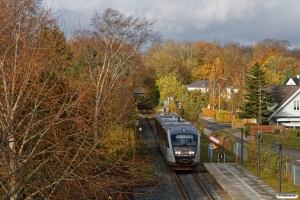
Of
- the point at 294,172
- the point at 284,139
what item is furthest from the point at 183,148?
the point at 284,139

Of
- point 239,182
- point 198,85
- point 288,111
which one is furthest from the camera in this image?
point 198,85

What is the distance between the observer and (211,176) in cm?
2402

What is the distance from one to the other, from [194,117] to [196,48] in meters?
51.1

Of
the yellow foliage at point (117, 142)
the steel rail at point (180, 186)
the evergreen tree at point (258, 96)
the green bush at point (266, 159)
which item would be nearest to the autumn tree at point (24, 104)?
the steel rail at point (180, 186)

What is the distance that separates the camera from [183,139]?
79.3 feet

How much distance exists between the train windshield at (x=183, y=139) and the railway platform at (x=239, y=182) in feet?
6.74

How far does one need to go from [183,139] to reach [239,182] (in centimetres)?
429

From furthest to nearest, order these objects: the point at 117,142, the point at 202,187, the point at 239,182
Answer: the point at 117,142, the point at 239,182, the point at 202,187

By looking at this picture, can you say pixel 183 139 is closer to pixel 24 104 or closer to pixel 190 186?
pixel 190 186

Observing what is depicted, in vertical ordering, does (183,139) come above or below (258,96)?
below

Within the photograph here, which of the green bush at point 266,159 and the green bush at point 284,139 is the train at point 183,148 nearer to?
the green bush at point 266,159

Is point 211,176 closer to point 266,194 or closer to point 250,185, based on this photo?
point 250,185

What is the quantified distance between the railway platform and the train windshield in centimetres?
206

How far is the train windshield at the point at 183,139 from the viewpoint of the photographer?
2408 cm
